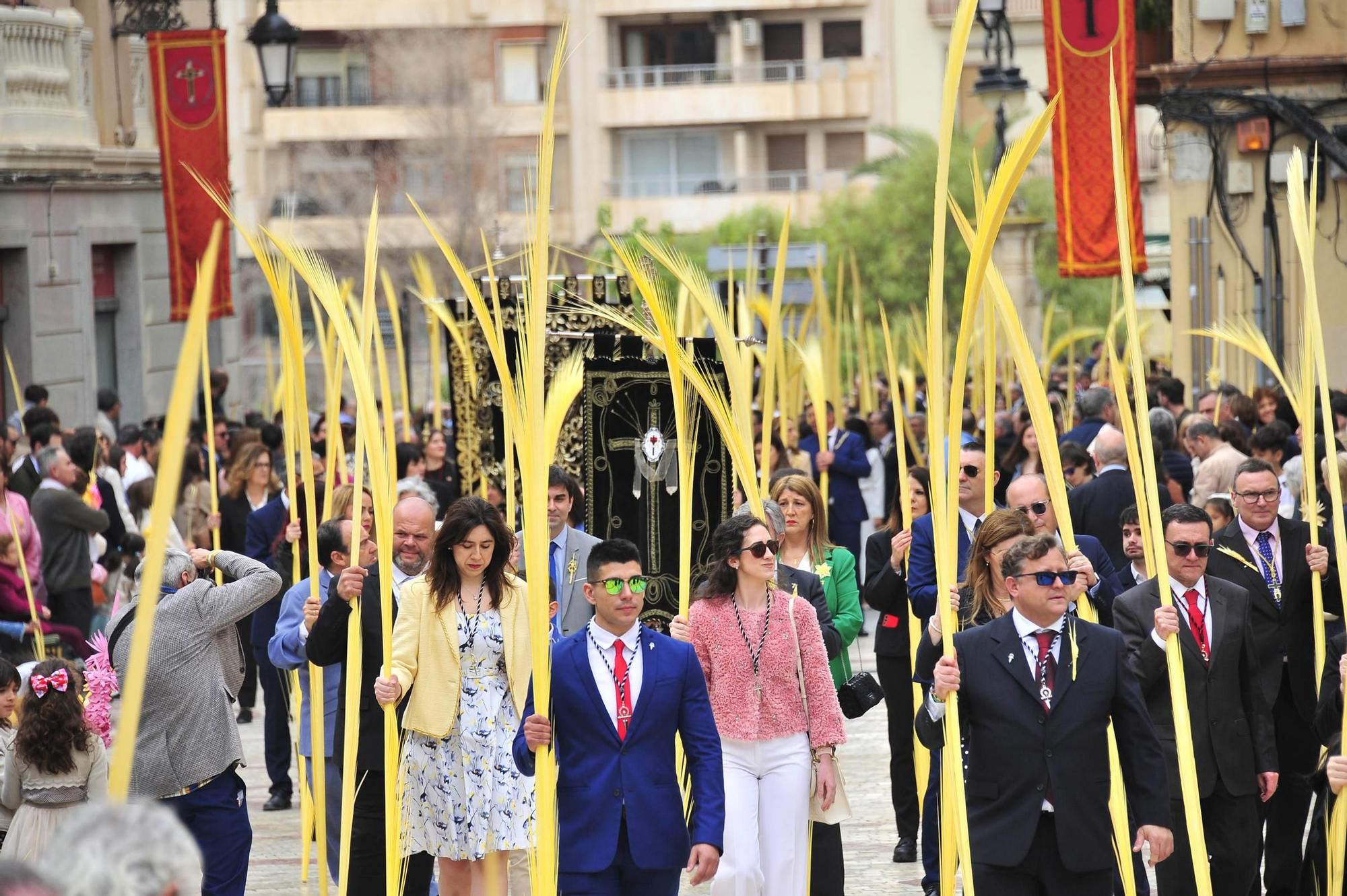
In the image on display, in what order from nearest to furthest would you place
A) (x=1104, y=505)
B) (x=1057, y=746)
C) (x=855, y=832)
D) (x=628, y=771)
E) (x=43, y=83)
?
(x=1057, y=746), (x=628, y=771), (x=855, y=832), (x=1104, y=505), (x=43, y=83)

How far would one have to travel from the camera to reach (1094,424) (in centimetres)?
1308

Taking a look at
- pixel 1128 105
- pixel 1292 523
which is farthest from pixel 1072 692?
pixel 1128 105

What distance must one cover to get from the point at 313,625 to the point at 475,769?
797mm

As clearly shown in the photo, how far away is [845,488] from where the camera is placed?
1602 cm

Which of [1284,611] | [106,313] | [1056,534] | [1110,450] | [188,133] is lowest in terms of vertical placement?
[1284,611]

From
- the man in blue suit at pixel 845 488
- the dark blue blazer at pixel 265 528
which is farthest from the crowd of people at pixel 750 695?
the man in blue suit at pixel 845 488

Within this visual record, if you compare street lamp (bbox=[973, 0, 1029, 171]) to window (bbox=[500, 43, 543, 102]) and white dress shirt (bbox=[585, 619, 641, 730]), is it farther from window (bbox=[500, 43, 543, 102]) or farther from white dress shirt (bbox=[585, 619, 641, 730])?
window (bbox=[500, 43, 543, 102])

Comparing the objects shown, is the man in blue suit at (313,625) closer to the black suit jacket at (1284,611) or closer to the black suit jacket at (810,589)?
the black suit jacket at (810,589)

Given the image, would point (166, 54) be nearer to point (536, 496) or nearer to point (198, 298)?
point (536, 496)

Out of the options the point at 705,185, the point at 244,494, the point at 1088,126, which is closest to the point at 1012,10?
the point at 705,185

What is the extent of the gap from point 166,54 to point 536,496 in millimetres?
13788

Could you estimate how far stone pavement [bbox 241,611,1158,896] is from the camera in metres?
9.19

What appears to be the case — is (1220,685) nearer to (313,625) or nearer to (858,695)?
(858,695)

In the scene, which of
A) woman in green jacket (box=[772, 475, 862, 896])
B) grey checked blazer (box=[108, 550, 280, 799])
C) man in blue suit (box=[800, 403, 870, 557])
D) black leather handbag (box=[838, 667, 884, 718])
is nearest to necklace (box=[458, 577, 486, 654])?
grey checked blazer (box=[108, 550, 280, 799])
